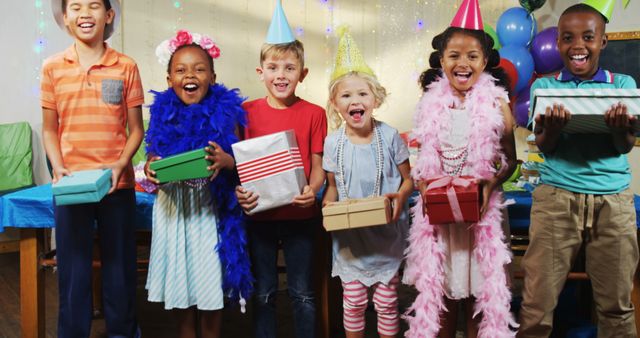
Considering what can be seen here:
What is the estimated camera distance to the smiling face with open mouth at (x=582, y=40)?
1861 millimetres

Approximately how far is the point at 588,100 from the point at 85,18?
5.41 feet

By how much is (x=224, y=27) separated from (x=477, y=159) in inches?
135

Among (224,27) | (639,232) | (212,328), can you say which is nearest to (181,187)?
(212,328)

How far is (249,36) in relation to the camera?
4770 millimetres

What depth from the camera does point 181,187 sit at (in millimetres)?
1989

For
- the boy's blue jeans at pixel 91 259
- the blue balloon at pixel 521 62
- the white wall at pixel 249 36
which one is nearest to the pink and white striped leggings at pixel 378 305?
the boy's blue jeans at pixel 91 259

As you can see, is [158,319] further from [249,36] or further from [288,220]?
[249,36]

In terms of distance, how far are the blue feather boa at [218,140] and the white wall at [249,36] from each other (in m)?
2.82

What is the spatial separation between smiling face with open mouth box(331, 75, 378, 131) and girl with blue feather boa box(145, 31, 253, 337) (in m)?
0.38

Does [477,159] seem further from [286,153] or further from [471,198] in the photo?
[286,153]

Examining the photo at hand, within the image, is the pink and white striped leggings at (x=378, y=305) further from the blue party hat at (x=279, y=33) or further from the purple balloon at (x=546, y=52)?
the purple balloon at (x=546, y=52)

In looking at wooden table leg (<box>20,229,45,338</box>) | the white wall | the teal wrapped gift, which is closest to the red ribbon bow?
the teal wrapped gift

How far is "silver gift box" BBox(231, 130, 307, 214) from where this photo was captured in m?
1.88

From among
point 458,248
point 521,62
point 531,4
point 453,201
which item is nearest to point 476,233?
point 458,248
